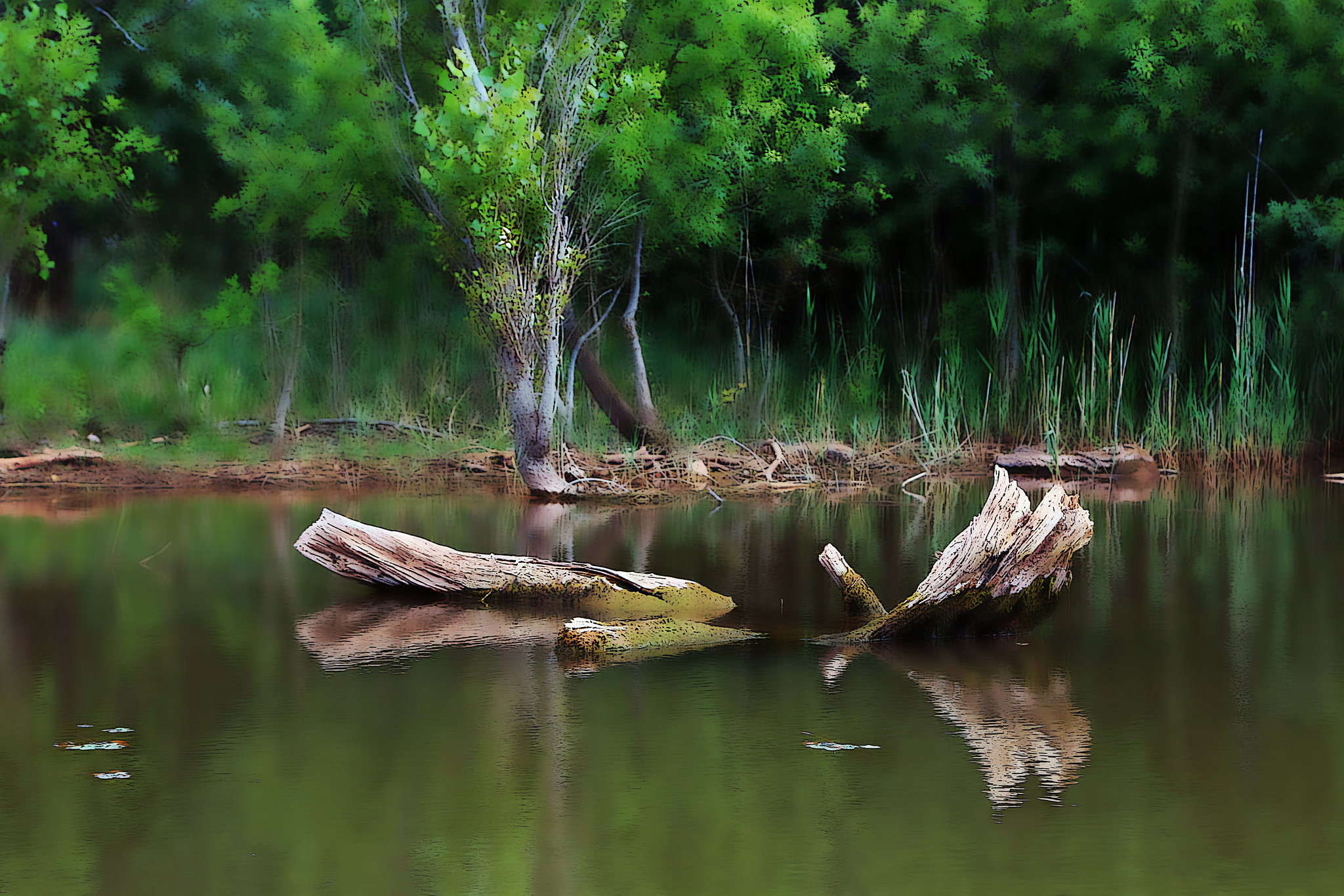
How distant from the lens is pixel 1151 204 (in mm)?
23859

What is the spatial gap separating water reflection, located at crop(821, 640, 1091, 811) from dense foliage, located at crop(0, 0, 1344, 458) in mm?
8405

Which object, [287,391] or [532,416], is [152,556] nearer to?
[532,416]

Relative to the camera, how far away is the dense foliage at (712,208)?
53.5 feet

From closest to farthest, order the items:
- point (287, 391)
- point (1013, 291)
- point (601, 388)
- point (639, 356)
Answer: point (639, 356) → point (287, 391) → point (601, 388) → point (1013, 291)

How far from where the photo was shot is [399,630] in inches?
338

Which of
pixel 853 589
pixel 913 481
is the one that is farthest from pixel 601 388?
pixel 853 589

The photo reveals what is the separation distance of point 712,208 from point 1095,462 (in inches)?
227

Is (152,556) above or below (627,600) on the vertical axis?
above

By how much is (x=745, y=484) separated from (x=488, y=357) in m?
5.27

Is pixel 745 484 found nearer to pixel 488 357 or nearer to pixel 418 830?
pixel 488 357

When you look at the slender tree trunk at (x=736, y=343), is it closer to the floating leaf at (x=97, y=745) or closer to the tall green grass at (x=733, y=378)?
the tall green grass at (x=733, y=378)

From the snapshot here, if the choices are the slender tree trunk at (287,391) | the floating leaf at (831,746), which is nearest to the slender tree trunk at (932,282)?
the slender tree trunk at (287,391)

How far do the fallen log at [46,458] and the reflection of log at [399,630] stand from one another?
9595 millimetres

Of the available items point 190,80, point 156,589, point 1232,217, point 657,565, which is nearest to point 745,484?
point 657,565
